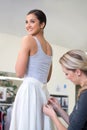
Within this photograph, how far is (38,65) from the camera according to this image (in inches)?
66.1

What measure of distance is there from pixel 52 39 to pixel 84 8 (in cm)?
94

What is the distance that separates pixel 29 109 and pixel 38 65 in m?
0.28

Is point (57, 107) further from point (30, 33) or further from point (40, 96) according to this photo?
point (30, 33)

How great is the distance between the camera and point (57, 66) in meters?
4.73

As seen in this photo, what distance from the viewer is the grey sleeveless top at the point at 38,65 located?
166cm

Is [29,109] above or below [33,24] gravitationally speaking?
below

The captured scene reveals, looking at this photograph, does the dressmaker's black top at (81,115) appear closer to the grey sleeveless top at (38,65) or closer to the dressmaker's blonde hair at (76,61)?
the dressmaker's blonde hair at (76,61)

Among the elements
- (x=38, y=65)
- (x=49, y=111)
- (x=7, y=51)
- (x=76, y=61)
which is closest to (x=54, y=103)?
(x=49, y=111)

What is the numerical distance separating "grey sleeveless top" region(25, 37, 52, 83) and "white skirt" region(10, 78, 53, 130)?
37mm

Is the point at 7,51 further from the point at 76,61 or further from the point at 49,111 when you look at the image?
the point at 76,61

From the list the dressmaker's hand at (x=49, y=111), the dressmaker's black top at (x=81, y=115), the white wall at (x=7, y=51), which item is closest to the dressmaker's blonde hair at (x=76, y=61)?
the dressmaker's black top at (x=81, y=115)

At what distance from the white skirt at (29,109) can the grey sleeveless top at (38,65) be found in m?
0.04

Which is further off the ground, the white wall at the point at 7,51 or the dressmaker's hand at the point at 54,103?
the white wall at the point at 7,51

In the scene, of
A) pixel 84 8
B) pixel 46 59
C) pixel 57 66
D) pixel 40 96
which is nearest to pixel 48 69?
pixel 46 59
